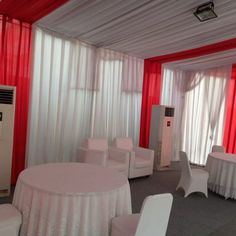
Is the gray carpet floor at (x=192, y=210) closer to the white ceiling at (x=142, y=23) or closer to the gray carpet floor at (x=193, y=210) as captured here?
the gray carpet floor at (x=193, y=210)

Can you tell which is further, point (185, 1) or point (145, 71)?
point (145, 71)

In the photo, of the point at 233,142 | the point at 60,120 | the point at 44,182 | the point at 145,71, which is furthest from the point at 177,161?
the point at 44,182

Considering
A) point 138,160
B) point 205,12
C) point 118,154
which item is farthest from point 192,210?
point 205,12

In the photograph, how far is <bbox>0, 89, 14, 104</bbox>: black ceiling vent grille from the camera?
3596 mm

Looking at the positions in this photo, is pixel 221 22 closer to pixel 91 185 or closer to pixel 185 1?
pixel 185 1

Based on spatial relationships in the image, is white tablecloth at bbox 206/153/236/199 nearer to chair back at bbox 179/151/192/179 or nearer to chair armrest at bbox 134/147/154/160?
chair back at bbox 179/151/192/179

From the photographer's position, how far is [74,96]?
5109 mm

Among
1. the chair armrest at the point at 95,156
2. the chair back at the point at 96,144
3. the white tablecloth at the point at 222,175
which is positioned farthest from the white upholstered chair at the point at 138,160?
the white tablecloth at the point at 222,175

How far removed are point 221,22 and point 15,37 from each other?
3409mm

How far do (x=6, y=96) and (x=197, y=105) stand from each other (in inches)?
214

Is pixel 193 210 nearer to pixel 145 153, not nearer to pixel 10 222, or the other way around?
pixel 145 153

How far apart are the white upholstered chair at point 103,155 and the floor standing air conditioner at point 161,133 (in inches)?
58.3

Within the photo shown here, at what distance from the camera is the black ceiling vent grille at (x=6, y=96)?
11.8ft

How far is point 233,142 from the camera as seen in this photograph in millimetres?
6848
